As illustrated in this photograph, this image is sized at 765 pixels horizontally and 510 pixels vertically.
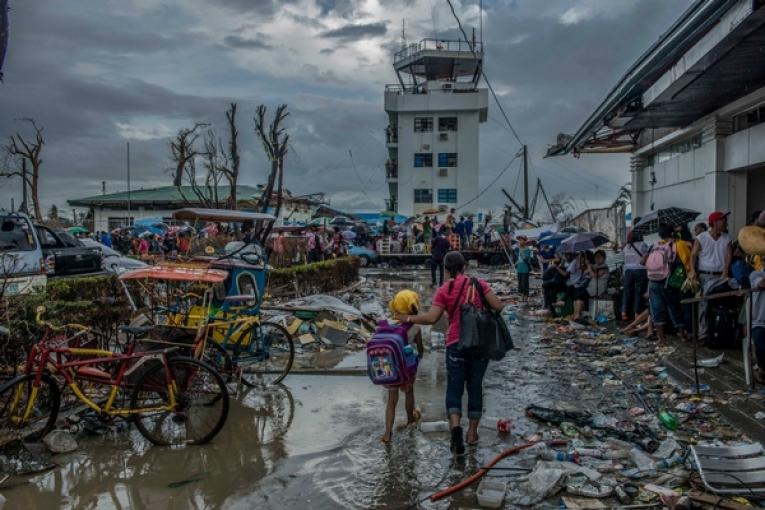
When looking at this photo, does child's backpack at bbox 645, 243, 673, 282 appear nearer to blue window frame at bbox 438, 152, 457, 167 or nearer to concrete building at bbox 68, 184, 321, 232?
concrete building at bbox 68, 184, 321, 232

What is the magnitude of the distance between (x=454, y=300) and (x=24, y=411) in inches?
148

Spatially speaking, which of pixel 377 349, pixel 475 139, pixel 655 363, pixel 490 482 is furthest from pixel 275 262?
pixel 475 139

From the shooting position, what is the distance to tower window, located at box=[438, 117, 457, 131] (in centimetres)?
5338

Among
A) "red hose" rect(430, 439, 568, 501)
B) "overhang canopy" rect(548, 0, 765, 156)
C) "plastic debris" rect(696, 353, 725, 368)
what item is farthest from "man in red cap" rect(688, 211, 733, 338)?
"red hose" rect(430, 439, 568, 501)

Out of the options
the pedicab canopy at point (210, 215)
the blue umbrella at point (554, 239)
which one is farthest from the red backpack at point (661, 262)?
the blue umbrella at point (554, 239)

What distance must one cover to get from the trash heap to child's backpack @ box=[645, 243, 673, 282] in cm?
A: 110

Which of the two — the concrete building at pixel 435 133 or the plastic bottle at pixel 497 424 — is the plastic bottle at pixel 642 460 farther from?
the concrete building at pixel 435 133

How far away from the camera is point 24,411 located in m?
5.31

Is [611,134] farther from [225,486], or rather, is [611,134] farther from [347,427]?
[225,486]

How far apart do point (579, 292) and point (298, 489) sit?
354 inches

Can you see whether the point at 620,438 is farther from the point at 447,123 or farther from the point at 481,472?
the point at 447,123

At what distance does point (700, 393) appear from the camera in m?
6.74

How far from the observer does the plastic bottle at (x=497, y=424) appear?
5906mm

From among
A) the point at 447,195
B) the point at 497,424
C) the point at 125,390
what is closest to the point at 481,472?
the point at 497,424
